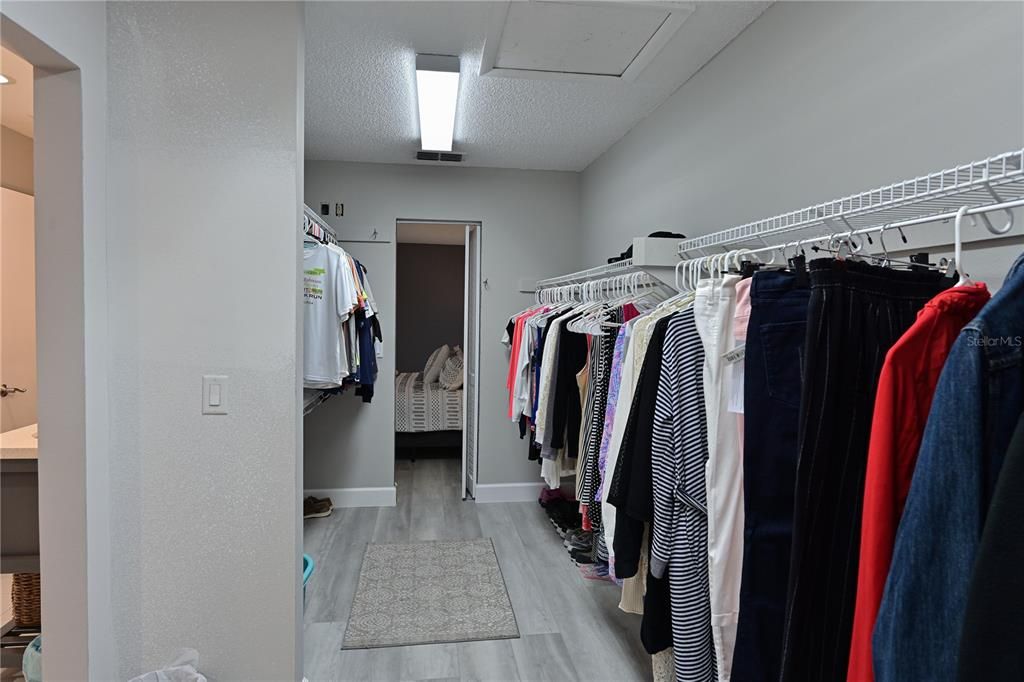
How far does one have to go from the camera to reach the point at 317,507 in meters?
4.11

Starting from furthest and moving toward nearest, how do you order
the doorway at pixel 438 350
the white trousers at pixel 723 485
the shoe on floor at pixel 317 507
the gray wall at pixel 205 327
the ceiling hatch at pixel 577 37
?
the doorway at pixel 438 350 < the shoe on floor at pixel 317 507 < the ceiling hatch at pixel 577 37 < the gray wall at pixel 205 327 < the white trousers at pixel 723 485

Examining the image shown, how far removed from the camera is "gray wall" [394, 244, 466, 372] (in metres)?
7.41

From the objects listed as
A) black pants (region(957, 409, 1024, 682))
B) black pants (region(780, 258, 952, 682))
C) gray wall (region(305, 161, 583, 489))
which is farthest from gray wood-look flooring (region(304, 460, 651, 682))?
black pants (region(957, 409, 1024, 682))

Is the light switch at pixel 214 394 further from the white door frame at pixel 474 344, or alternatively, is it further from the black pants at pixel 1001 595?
the white door frame at pixel 474 344

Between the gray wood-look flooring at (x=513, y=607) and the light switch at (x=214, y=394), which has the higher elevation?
the light switch at (x=214, y=394)

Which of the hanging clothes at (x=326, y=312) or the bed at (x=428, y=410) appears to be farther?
the bed at (x=428, y=410)

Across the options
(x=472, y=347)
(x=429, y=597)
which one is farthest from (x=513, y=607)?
(x=472, y=347)

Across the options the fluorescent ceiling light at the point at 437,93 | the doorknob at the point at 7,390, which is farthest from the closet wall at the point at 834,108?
the doorknob at the point at 7,390

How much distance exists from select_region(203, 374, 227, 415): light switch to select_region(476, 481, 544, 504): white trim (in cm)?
285

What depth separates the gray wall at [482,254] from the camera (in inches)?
168

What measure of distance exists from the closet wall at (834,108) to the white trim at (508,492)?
2.37m

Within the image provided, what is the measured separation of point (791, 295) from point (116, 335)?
6.16 ft

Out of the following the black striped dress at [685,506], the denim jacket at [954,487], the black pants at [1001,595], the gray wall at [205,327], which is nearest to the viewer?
the black pants at [1001,595]

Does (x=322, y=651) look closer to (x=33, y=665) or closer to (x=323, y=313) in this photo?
(x=33, y=665)
